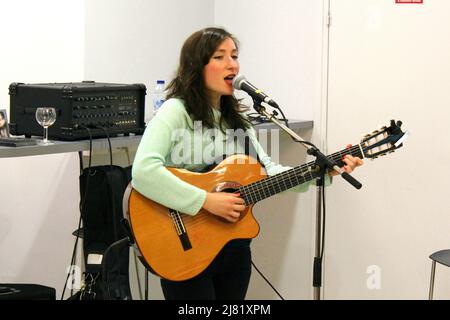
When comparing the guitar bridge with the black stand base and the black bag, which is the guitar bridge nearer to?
the black bag

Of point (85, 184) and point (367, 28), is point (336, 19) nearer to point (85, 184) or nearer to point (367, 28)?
point (367, 28)

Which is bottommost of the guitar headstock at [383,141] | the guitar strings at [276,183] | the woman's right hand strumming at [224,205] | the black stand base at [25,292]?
the black stand base at [25,292]

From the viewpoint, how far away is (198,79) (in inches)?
108

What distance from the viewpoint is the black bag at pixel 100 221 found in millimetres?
3068

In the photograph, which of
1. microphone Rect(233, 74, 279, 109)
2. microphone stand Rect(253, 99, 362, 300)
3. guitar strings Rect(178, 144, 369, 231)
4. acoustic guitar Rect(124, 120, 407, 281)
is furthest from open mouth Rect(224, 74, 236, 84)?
guitar strings Rect(178, 144, 369, 231)

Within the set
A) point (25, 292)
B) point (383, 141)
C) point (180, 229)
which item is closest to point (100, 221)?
point (25, 292)

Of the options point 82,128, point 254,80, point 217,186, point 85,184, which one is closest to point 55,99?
point 82,128

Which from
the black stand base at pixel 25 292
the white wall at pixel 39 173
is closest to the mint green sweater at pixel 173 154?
the black stand base at pixel 25 292

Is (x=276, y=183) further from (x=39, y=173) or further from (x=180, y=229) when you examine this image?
(x=39, y=173)

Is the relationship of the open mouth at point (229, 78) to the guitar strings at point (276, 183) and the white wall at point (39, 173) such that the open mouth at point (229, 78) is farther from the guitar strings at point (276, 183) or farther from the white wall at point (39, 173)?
the white wall at point (39, 173)

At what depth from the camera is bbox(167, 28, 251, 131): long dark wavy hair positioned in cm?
269

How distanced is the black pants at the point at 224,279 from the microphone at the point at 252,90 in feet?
1.66

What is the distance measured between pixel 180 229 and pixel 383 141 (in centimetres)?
76
